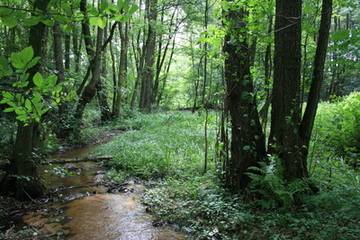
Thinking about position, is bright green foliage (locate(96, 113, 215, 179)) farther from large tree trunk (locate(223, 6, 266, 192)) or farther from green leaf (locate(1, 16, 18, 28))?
green leaf (locate(1, 16, 18, 28))

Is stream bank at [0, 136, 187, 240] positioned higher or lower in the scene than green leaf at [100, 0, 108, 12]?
lower

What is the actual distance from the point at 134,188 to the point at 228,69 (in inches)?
124

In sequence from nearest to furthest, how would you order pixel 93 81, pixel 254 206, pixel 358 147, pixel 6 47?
1. pixel 254 206
2. pixel 358 147
3. pixel 6 47
4. pixel 93 81

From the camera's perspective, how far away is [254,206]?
3.57m

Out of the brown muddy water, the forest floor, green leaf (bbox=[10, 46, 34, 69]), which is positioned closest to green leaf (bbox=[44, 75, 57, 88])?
green leaf (bbox=[10, 46, 34, 69])

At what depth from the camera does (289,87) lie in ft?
12.0

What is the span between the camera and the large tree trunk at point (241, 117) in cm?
405

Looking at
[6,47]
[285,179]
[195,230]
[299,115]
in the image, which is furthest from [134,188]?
[6,47]

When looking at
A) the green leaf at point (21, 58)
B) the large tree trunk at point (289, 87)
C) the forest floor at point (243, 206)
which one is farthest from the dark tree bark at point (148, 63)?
the green leaf at point (21, 58)

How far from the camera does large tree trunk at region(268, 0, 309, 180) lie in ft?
11.8

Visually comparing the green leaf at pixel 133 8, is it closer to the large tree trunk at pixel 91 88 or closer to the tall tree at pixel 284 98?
the tall tree at pixel 284 98

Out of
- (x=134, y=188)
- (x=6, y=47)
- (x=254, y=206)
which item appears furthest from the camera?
(x=6, y=47)

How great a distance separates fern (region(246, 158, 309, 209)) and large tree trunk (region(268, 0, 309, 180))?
177 millimetres

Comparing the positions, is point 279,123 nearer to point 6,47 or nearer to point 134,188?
point 134,188
